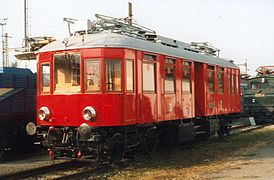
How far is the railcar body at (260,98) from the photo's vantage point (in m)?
24.7

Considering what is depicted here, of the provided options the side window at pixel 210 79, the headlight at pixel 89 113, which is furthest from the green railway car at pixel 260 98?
the headlight at pixel 89 113

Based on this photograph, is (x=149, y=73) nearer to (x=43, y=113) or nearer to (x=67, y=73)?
(x=67, y=73)

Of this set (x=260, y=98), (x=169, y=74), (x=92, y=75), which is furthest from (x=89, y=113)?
(x=260, y=98)

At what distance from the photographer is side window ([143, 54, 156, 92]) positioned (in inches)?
440

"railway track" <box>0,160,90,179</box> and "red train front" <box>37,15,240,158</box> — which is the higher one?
"red train front" <box>37,15,240,158</box>

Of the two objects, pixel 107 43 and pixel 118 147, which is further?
pixel 118 147

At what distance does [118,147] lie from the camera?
10.7m

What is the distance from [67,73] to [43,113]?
1203mm

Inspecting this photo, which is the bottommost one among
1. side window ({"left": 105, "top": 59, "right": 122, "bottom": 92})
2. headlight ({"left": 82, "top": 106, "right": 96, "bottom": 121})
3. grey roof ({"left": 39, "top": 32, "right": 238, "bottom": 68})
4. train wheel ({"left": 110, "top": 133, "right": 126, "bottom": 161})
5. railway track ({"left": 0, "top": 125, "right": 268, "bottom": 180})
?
railway track ({"left": 0, "top": 125, "right": 268, "bottom": 180})

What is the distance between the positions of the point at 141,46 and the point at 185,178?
12.6 ft

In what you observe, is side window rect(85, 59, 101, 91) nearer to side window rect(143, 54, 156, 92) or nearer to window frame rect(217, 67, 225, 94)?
side window rect(143, 54, 156, 92)

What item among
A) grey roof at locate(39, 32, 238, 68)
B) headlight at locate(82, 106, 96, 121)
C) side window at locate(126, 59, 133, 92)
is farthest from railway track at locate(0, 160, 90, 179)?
grey roof at locate(39, 32, 238, 68)

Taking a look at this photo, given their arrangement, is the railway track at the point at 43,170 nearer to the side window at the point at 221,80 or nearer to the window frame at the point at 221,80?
the window frame at the point at 221,80

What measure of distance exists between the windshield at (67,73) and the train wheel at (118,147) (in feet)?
4.92
